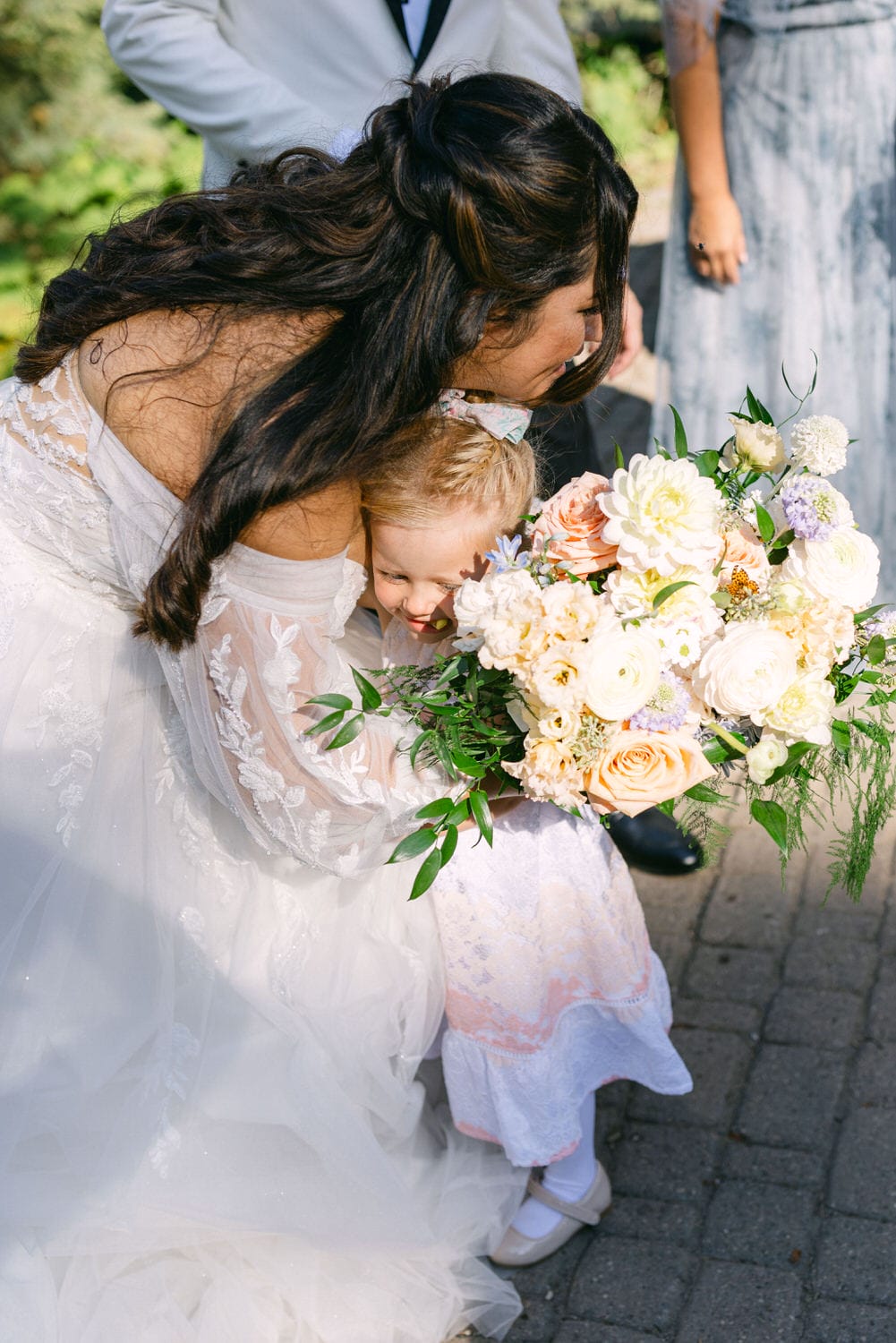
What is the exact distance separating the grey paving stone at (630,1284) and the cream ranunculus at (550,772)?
1.11 metres

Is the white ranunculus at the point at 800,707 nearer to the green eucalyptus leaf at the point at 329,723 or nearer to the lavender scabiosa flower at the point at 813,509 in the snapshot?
the lavender scabiosa flower at the point at 813,509

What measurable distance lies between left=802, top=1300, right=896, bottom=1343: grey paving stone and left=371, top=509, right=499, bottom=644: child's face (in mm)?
Result: 1369

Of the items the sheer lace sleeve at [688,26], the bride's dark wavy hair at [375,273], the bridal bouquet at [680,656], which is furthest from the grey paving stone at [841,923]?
the sheer lace sleeve at [688,26]

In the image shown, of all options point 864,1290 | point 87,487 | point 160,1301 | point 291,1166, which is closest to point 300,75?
point 87,487

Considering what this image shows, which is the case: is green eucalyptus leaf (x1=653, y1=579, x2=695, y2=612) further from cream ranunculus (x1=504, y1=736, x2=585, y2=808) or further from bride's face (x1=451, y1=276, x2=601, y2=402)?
bride's face (x1=451, y1=276, x2=601, y2=402)

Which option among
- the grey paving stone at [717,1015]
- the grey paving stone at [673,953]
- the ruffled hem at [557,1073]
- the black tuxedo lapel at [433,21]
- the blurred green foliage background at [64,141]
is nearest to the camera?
the ruffled hem at [557,1073]

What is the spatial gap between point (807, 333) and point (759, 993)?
74.7 inches

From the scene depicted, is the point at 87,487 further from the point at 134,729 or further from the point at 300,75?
the point at 300,75

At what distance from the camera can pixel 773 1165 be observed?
264cm

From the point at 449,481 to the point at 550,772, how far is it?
60 cm

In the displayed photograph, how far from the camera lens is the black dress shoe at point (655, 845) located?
3.45m

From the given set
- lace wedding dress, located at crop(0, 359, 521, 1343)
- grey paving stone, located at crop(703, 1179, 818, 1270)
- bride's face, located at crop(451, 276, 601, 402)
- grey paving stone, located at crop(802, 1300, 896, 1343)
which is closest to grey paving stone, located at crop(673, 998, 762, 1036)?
grey paving stone, located at crop(703, 1179, 818, 1270)

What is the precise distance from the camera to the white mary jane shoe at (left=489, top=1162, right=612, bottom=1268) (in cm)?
252

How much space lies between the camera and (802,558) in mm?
1983
